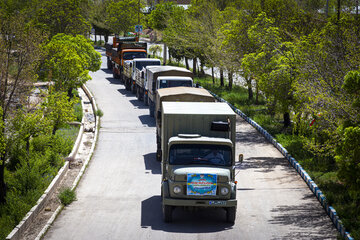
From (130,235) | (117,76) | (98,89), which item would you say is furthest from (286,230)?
(117,76)

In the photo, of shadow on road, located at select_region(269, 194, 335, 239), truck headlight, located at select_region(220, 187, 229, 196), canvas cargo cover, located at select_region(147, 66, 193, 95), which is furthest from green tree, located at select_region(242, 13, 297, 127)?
truck headlight, located at select_region(220, 187, 229, 196)

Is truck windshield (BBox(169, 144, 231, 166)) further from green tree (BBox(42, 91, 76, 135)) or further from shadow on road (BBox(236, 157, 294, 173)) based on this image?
green tree (BBox(42, 91, 76, 135))

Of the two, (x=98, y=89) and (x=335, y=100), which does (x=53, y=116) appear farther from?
(x=98, y=89)

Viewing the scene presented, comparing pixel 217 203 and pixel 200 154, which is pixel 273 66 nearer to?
pixel 200 154

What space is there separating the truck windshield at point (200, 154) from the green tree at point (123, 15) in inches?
2652

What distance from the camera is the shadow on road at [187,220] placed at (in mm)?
15402

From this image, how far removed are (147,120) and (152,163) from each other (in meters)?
9.99

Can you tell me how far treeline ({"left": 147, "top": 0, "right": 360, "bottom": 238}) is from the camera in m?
14.2

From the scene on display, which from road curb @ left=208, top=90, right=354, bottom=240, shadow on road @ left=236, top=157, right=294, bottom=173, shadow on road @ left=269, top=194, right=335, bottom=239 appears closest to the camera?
shadow on road @ left=269, top=194, right=335, bottom=239

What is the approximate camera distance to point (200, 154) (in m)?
15.5

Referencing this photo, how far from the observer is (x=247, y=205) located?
1780 centimetres

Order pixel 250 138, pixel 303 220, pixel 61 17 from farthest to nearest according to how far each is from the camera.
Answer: pixel 61 17 → pixel 250 138 → pixel 303 220

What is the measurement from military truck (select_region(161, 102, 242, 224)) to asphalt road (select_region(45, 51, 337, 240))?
28.8 inches

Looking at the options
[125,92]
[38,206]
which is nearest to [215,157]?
[38,206]
